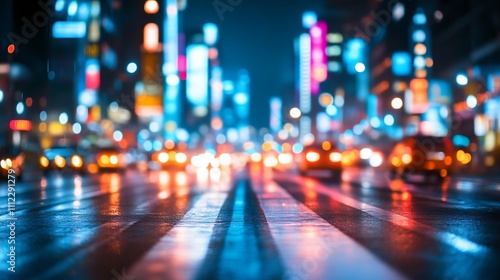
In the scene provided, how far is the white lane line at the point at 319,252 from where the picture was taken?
7.35 m

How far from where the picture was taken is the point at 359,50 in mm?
142125

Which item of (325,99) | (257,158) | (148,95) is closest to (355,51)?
(325,99)

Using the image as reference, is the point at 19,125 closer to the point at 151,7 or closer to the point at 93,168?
the point at 93,168

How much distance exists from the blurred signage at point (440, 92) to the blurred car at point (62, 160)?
42.1 meters

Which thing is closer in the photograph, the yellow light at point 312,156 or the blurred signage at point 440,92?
the yellow light at point 312,156

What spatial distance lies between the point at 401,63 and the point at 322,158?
74.5 m

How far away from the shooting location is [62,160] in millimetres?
42000

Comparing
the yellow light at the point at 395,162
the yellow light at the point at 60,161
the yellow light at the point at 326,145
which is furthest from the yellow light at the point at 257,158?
the yellow light at the point at 395,162

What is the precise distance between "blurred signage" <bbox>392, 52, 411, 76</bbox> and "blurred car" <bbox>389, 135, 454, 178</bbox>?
7872cm

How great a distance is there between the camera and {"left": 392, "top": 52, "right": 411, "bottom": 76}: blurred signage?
108938 mm

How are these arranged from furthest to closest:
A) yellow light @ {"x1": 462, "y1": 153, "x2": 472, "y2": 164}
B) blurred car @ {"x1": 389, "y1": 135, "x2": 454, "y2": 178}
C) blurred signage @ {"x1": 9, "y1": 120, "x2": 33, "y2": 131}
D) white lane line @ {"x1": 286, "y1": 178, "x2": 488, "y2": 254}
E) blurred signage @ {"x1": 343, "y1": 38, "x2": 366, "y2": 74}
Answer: blurred signage @ {"x1": 343, "y1": 38, "x2": 366, "y2": 74}, blurred signage @ {"x1": 9, "y1": 120, "x2": 33, "y2": 131}, yellow light @ {"x1": 462, "y1": 153, "x2": 472, "y2": 164}, blurred car @ {"x1": 389, "y1": 135, "x2": 454, "y2": 178}, white lane line @ {"x1": 286, "y1": 178, "x2": 488, "y2": 254}

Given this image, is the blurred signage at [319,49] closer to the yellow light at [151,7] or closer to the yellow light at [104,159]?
the yellow light at [151,7]

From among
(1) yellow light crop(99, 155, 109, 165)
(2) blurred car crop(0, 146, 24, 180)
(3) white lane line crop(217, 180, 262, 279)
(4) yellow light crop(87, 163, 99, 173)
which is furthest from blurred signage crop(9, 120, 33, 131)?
(3) white lane line crop(217, 180, 262, 279)

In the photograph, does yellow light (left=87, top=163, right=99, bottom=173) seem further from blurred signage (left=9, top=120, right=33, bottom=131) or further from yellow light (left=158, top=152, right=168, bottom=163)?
blurred signage (left=9, top=120, right=33, bottom=131)
